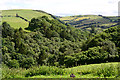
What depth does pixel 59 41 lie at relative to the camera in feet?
211

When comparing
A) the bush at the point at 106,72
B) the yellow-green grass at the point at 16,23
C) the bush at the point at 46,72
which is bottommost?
the bush at the point at 46,72

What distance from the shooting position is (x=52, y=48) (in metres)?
55.4

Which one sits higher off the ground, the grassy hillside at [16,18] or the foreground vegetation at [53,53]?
the grassy hillside at [16,18]

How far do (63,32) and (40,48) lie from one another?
838 inches

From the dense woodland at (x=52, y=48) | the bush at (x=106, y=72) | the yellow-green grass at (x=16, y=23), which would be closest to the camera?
the bush at (x=106, y=72)

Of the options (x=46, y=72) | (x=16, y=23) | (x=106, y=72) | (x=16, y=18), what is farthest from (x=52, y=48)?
(x=106, y=72)

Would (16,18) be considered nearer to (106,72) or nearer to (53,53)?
(53,53)

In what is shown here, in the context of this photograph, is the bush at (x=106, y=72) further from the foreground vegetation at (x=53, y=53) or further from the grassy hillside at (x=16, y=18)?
the grassy hillside at (x=16, y=18)

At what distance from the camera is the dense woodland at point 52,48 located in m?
21.6

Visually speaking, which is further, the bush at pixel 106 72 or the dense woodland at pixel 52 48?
the dense woodland at pixel 52 48

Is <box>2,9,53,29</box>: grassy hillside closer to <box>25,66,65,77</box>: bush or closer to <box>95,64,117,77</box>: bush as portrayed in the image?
<box>25,66,65,77</box>: bush

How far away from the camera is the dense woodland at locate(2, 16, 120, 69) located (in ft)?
70.8

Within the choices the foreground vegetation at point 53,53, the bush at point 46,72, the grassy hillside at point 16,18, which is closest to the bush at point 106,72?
the foreground vegetation at point 53,53

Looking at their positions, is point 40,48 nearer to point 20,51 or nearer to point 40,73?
point 20,51
